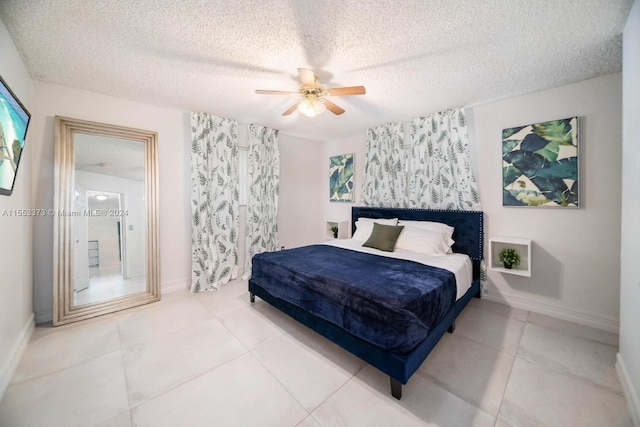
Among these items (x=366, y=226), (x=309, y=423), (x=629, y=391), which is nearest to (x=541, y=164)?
(x=629, y=391)

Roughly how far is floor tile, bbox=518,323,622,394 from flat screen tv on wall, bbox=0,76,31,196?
13.5ft

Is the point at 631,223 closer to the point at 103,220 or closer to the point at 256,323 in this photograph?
the point at 256,323

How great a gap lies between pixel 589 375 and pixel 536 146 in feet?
7.32

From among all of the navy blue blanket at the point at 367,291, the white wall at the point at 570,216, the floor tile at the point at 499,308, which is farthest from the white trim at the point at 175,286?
the white wall at the point at 570,216

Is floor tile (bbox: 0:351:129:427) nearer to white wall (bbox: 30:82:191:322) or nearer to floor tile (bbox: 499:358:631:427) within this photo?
white wall (bbox: 30:82:191:322)

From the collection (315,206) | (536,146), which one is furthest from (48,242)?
(536,146)

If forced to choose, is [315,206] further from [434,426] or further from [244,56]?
[434,426]

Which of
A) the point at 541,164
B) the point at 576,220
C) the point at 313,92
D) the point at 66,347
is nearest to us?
the point at 66,347

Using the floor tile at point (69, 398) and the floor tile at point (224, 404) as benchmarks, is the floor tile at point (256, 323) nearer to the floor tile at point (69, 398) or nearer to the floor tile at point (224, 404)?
the floor tile at point (224, 404)

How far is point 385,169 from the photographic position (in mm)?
3896

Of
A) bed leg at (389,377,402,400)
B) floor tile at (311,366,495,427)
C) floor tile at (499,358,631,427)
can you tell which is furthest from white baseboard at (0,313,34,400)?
floor tile at (499,358,631,427)

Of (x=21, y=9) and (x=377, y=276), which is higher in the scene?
(x=21, y=9)

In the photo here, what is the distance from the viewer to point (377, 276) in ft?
6.86

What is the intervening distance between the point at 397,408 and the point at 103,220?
139 inches
